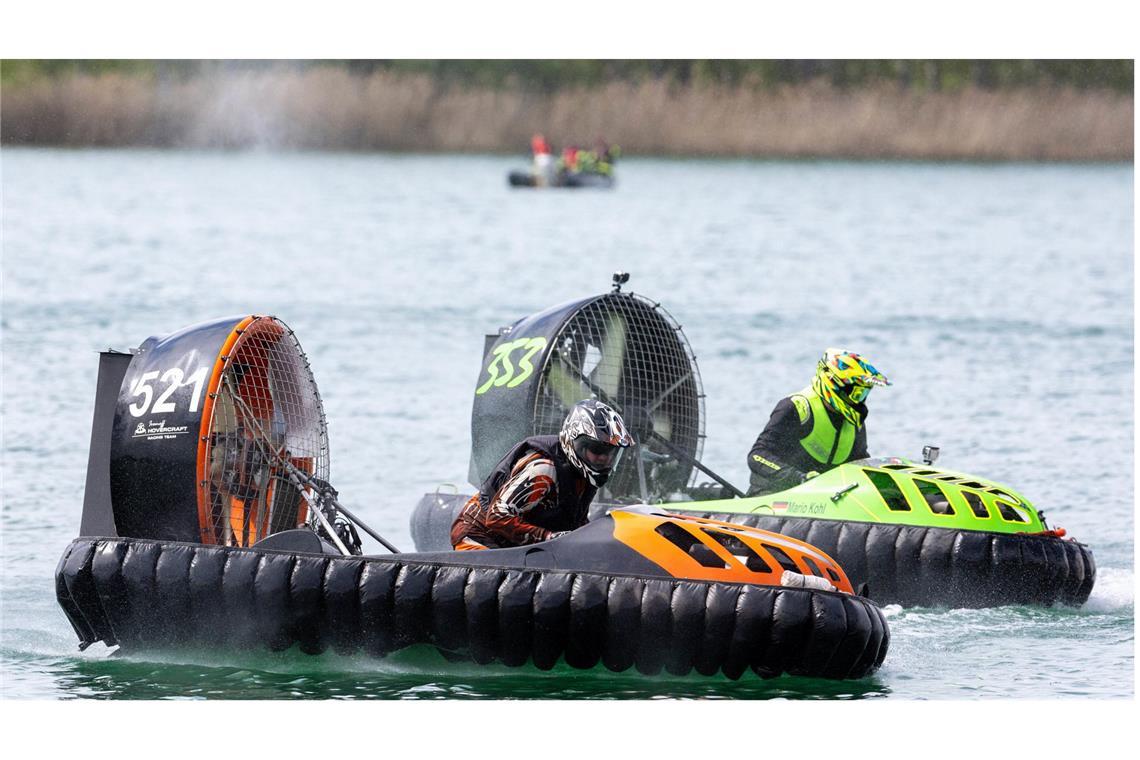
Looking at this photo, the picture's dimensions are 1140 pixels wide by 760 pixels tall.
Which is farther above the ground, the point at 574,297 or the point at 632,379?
the point at 574,297

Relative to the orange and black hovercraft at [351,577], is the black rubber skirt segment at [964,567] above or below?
below

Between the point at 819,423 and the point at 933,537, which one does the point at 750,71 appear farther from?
the point at 933,537

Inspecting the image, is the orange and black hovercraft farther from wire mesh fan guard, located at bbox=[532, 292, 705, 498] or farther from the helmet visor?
wire mesh fan guard, located at bbox=[532, 292, 705, 498]

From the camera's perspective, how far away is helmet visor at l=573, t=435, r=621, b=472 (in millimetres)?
7637

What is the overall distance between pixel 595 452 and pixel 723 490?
319 cm

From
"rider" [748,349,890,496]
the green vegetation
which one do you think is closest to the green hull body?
"rider" [748,349,890,496]

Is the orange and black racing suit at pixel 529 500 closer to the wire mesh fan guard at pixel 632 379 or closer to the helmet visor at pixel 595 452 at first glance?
the helmet visor at pixel 595 452

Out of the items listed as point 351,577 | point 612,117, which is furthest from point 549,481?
point 612,117

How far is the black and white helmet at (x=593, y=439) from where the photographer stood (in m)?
7.62

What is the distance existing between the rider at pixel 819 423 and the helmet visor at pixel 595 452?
2564mm

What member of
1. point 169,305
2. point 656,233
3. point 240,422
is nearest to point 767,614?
point 240,422

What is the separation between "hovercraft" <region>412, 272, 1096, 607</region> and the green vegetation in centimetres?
2882

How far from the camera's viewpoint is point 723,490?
10742 millimetres

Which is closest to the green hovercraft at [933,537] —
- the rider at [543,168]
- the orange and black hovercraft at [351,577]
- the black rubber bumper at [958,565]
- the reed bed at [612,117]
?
the black rubber bumper at [958,565]
